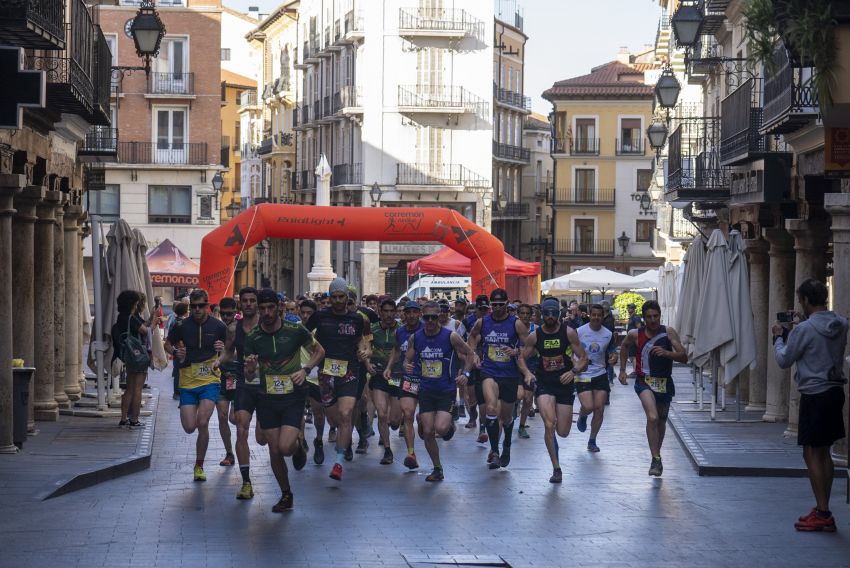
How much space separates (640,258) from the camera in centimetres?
8506

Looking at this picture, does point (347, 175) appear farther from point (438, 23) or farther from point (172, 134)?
point (172, 134)

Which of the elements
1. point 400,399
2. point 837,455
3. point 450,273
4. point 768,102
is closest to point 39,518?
point 400,399

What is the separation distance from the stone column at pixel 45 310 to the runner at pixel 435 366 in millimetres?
6267

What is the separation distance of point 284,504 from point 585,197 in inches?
2866

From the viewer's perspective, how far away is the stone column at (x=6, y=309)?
17.3 metres

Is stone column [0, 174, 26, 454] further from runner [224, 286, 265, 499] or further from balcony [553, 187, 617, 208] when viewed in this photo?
balcony [553, 187, 617, 208]

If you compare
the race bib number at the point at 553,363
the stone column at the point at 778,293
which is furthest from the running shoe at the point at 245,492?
the stone column at the point at 778,293

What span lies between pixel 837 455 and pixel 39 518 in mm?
8457

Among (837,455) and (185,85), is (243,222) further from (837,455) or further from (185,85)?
(185,85)

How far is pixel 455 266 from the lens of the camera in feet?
143

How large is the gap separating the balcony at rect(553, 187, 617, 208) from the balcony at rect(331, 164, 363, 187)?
17529 mm

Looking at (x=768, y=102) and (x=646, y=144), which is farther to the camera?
(x=646, y=144)

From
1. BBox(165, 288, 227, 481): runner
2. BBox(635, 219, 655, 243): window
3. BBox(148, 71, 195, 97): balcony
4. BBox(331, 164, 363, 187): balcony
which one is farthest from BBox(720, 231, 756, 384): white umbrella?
BBox(635, 219, 655, 243): window

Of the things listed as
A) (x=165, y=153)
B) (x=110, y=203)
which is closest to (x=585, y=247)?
(x=165, y=153)
